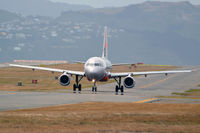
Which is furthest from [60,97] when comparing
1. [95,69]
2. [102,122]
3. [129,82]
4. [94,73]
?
[102,122]

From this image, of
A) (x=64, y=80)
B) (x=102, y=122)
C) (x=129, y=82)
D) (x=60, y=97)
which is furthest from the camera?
(x=64, y=80)

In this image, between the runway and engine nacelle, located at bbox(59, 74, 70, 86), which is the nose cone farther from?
engine nacelle, located at bbox(59, 74, 70, 86)

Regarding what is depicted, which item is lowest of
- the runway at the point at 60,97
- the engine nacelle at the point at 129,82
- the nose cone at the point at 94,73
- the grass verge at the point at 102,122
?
the grass verge at the point at 102,122

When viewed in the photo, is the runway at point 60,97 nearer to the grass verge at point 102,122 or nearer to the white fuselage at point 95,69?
the white fuselage at point 95,69

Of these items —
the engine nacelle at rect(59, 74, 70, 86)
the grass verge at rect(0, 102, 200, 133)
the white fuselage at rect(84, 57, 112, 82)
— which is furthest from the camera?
the engine nacelle at rect(59, 74, 70, 86)

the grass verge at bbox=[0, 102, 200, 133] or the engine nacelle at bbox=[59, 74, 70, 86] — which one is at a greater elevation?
the engine nacelle at bbox=[59, 74, 70, 86]

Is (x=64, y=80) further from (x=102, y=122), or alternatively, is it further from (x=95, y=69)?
(x=102, y=122)

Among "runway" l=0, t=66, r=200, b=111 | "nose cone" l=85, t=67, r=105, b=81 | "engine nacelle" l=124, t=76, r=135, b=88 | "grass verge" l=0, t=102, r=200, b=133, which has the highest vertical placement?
"nose cone" l=85, t=67, r=105, b=81

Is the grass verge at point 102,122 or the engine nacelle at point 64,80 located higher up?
the engine nacelle at point 64,80

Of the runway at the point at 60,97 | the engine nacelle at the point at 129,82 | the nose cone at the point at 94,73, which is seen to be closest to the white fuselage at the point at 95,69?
the nose cone at the point at 94,73

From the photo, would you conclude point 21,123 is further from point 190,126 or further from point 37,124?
point 190,126

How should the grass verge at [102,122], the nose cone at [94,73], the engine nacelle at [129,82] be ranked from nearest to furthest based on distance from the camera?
the grass verge at [102,122]
the nose cone at [94,73]
the engine nacelle at [129,82]

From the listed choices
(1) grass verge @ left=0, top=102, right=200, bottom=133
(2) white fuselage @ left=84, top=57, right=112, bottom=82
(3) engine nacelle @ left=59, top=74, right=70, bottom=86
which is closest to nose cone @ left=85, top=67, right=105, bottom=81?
(2) white fuselage @ left=84, top=57, right=112, bottom=82

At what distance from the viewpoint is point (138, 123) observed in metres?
22.2
